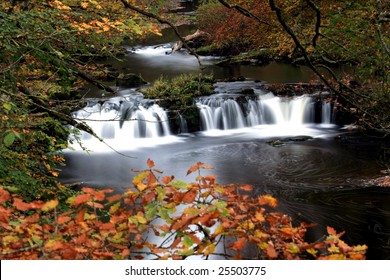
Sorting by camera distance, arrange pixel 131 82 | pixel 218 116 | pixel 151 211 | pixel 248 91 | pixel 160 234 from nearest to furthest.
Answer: pixel 151 211 → pixel 160 234 → pixel 218 116 → pixel 248 91 → pixel 131 82

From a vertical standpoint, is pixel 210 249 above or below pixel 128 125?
below

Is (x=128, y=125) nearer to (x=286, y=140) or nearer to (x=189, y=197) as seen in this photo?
(x=286, y=140)

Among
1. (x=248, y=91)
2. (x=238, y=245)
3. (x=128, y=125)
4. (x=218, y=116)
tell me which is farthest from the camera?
(x=248, y=91)

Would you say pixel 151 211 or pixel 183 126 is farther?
pixel 183 126

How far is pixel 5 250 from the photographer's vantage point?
2.52 m

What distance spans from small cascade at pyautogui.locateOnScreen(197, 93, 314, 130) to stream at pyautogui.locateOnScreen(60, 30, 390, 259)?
0.04 metres

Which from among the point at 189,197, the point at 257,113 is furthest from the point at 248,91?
the point at 189,197

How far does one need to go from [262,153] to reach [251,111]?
13.0 ft

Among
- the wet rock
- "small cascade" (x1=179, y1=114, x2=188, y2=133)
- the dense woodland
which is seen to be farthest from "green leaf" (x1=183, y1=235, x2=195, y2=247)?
"small cascade" (x1=179, y1=114, x2=188, y2=133)

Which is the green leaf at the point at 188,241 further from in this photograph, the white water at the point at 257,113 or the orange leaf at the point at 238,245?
the white water at the point at 257,113

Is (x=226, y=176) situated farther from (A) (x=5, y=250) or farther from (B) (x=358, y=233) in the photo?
(A) (x=5, y=250)

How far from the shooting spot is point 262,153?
547 inches

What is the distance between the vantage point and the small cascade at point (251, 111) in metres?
17.1
